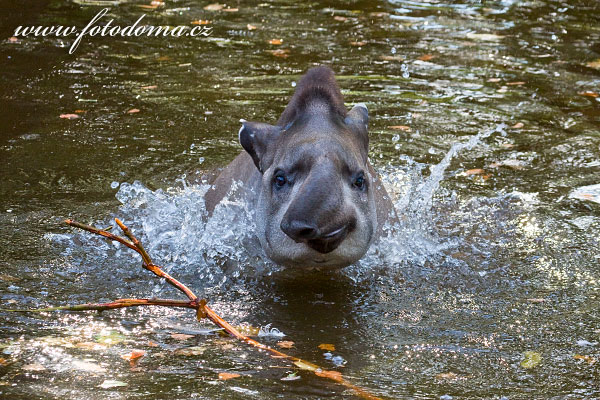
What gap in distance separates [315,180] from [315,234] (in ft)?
1.40

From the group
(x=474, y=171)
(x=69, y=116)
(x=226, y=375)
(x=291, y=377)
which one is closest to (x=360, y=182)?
(x=291, y=377)

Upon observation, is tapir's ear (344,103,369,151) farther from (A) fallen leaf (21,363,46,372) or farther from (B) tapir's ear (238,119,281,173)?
(A) fallen leaf (21,363,46,372)

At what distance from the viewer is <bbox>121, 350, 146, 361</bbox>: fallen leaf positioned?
224 inches

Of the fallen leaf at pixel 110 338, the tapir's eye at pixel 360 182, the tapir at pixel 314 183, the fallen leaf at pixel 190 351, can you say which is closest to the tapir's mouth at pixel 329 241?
the tapir at pixel 314 183

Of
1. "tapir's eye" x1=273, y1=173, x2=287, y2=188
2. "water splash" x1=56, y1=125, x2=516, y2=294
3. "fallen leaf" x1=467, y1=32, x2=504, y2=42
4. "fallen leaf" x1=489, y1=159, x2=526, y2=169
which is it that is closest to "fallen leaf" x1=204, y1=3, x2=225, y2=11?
"fallen leaf" x1=467, y1=32, x2=504, y2=42

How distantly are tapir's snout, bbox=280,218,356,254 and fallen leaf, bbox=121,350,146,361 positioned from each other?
3.97ft

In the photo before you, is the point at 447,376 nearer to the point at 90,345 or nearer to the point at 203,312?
the point at 203,312

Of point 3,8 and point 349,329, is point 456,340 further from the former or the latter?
point 3,8

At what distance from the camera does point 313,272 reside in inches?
297

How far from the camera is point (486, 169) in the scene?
32.8 ft

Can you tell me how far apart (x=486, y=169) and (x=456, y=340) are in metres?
4.20

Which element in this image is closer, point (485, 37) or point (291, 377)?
point (291, 377)

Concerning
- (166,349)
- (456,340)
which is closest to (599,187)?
(456,340)

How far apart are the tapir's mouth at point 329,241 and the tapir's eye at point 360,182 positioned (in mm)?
613
